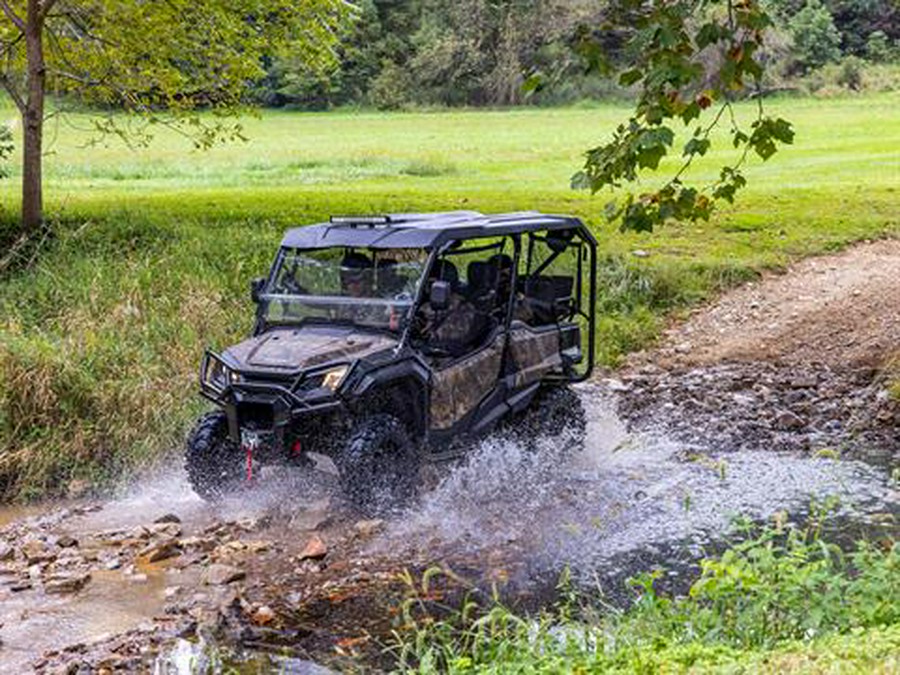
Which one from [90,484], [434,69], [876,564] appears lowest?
[90,484]

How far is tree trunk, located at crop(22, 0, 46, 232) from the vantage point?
16.1 meters

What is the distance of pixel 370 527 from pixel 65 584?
6.47ft

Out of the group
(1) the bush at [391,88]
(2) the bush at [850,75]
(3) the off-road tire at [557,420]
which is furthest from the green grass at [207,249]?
(1) the bush at [391,88]

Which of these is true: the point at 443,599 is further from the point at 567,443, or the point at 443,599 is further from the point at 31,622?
the point at 567,443

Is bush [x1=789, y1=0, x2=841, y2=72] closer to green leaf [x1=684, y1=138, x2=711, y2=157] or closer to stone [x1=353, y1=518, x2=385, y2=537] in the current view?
stone [x1=353, y1=518, x2=385, y2=537]

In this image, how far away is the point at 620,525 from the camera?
925cm

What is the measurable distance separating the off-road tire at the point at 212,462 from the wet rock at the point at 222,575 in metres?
1.11

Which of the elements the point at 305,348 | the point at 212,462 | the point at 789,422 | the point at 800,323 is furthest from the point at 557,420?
the point at 800,323

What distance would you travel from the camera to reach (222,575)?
828cm

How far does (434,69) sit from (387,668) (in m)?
63.0

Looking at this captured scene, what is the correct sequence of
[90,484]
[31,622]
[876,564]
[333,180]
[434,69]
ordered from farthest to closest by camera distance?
[434,69] < [333,180] < [90,484] < [31,622] < [876,564]

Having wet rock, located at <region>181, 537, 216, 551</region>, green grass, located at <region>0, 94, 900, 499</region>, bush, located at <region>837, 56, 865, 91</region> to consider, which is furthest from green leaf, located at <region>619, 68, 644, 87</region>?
bush, located at <region>837, 56, 865, 91</region>

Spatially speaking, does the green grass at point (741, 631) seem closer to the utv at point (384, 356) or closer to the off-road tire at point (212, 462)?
the utv at point (384, 356)

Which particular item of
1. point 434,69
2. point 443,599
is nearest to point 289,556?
point 443,599
